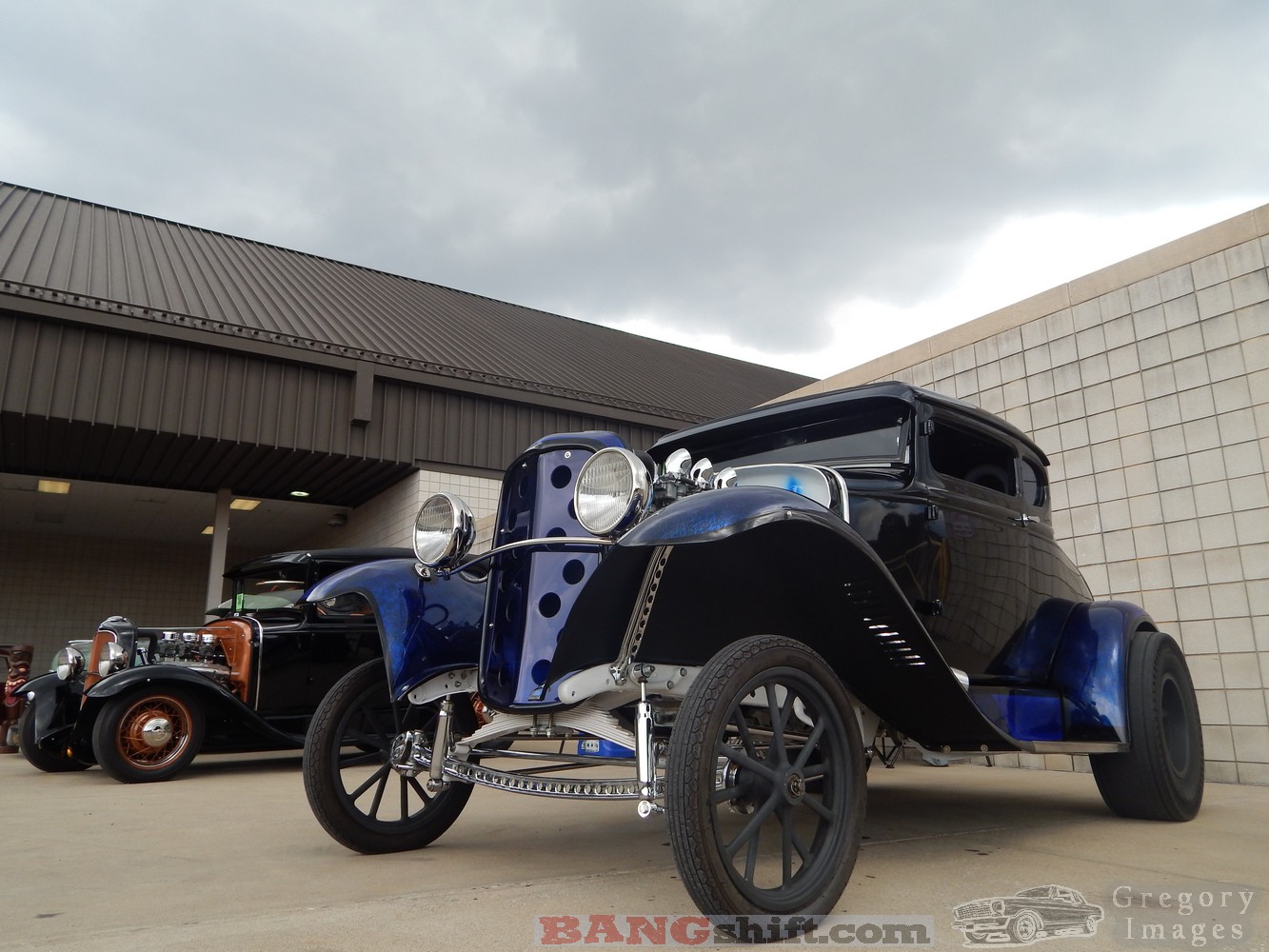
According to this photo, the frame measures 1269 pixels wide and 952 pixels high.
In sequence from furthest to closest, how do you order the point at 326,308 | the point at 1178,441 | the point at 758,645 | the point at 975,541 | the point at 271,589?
the point at 326,308
the point at 271,589
the point at 1178,441
the point at 975,541
the point at 758,645

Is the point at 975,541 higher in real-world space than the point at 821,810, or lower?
higher

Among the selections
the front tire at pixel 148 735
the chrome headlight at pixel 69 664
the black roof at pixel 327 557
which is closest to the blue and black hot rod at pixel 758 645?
the front tire at pixel 148 735

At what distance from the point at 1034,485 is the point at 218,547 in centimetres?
1111

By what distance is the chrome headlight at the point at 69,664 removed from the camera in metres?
6.34

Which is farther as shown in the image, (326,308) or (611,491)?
(326,308)

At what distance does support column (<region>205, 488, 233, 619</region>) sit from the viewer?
38.8ft

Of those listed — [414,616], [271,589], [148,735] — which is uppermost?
[271,589]

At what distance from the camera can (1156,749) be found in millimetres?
3275

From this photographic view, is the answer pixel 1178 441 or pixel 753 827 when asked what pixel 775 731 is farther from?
pixel 1178 441

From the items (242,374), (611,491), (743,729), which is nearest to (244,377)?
(242,374)

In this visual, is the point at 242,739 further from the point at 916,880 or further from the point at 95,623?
the point at 95,623

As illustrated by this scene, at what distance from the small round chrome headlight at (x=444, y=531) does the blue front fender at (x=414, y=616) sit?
120 mm

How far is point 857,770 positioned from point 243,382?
9.65 meters

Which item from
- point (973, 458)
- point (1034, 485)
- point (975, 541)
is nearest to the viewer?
point (975, 541)
